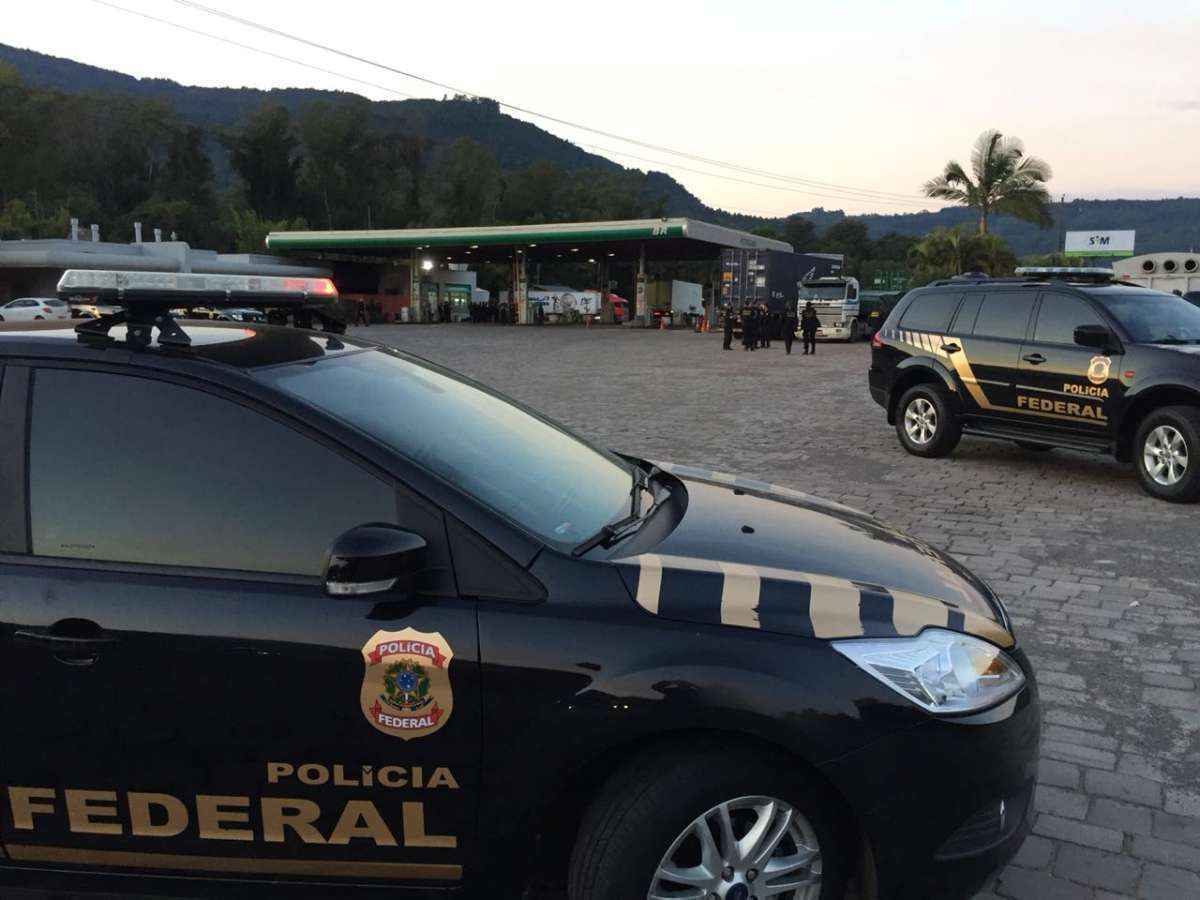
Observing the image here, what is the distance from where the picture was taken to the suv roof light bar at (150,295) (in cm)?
238

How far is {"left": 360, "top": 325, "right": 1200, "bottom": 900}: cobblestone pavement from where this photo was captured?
2916 millimetres

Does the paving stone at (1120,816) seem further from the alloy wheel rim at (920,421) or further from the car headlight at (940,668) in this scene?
the alloy wheel rim at (920,421)

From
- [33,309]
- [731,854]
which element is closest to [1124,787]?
[731,854]

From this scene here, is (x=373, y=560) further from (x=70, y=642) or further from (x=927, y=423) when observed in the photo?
(x=927, y=423)

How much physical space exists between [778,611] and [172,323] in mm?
1759

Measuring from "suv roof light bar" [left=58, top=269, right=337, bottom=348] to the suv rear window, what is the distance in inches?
302

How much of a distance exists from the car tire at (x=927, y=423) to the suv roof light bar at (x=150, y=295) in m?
7.94

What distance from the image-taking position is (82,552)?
2.20m

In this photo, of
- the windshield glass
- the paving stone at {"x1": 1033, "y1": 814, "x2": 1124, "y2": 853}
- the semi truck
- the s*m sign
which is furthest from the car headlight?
the s*m sign

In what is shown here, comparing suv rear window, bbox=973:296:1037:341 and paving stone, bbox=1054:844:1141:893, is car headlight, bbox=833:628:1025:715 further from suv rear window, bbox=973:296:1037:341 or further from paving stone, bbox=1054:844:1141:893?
suv rear window, bbox=973:296:1037:341

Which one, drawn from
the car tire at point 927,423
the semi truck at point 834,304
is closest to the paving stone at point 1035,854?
the car tire at point 927,423

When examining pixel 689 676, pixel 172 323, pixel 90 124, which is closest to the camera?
pixel 689 676

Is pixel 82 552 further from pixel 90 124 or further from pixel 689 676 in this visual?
pixel 90 124

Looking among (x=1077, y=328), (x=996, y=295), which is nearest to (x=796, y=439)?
(x=996, y=295)
